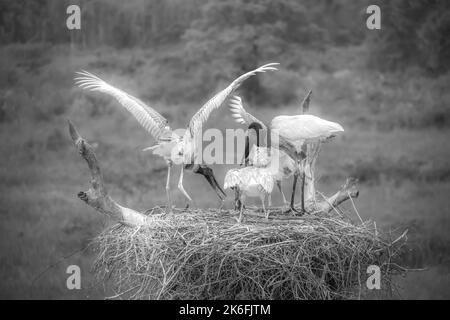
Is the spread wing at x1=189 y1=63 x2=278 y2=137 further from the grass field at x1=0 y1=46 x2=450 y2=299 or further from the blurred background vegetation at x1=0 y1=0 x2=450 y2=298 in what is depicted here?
the blurred background vegetation at x1=0 y1=0 x2=450 y2=298

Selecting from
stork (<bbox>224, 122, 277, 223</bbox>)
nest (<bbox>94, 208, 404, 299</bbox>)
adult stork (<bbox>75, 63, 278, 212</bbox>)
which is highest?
adult stork (<bbox>75, 63, 278, 212</bbox>)

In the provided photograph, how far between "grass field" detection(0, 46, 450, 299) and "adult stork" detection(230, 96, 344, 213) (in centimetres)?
364

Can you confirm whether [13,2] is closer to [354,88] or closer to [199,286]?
[354,88]

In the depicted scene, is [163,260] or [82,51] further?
[82,51]

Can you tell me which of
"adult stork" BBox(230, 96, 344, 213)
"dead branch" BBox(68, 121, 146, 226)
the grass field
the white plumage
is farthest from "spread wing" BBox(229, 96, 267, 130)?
the grass field

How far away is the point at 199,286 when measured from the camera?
5.25 metres

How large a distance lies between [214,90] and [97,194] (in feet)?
26.6

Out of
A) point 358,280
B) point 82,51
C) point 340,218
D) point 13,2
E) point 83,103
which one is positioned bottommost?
point 358,280

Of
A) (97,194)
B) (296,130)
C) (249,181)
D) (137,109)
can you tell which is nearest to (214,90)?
(137,109)

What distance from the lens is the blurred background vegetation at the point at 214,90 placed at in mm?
11289

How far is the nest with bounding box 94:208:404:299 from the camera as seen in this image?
532cm

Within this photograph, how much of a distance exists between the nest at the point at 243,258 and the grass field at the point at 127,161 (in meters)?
3.80

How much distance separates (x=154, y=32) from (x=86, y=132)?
249cm

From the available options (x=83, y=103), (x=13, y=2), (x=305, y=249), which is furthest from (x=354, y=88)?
(x=305, y=249)
